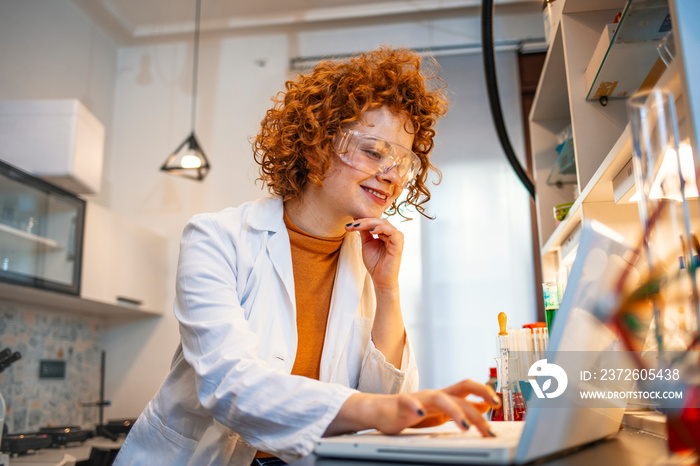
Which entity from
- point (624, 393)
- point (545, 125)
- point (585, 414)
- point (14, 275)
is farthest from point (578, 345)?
point (14, 275)

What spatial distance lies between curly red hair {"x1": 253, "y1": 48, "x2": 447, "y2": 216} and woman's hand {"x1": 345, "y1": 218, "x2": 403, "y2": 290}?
156mm

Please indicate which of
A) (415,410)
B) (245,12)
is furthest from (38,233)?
(415,410)

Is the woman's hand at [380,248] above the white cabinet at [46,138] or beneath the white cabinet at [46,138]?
beneath

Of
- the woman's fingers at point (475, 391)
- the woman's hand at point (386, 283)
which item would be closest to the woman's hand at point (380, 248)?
the woman's hand at point (386, 283)

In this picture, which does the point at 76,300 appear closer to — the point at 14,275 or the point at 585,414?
the point at 14,275

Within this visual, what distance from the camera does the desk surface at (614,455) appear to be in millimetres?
582

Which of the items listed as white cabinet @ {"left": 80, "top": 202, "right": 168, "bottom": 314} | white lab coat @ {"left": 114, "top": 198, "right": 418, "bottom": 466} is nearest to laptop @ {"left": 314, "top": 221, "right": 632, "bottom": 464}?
white lab coat @ {"left": 114, "top": 198, "right": 418, "bottom": 466}

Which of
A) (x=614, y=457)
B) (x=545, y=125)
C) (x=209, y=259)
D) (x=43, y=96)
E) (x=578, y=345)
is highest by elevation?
(x=43, y=96)

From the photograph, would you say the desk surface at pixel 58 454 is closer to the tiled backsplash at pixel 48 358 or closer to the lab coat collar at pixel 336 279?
the tiled backsplash at pixel 48 358

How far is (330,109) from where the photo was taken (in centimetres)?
130

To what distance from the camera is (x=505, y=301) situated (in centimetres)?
338

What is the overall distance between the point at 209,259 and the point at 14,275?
1.79m

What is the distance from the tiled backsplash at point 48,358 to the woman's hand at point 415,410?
2629mm

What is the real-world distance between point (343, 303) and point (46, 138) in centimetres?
211
